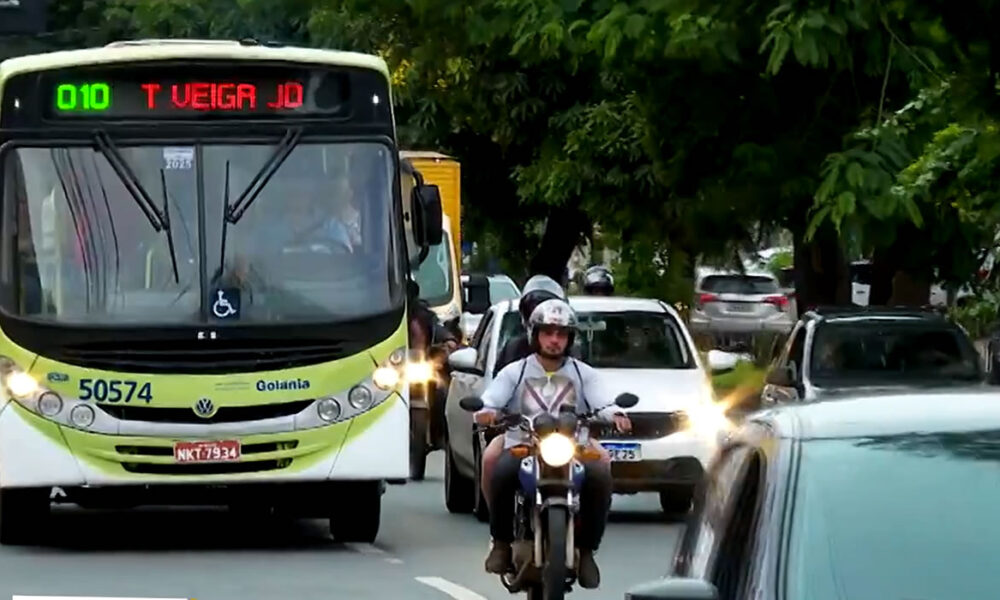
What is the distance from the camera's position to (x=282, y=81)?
16.2 meters

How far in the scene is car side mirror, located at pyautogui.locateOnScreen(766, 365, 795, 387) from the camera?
66.5ft

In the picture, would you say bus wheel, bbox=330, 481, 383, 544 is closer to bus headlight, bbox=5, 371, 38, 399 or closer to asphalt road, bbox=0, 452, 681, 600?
asphalt road, bbox=0, 452, 681, 600

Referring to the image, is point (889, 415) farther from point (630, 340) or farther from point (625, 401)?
point (630, 340)

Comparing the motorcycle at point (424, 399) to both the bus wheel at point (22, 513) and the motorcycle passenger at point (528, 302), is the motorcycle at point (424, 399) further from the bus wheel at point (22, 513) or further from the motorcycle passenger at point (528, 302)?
the motorcycle passenger at point (528, 302)

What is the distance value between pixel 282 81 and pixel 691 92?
32.0 feet

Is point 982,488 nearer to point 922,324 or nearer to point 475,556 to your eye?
point 475,556

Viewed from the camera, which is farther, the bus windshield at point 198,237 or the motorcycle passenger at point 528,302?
the bus windshield at point 198,237

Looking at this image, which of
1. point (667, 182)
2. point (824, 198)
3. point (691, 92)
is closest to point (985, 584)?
point (824, 198)

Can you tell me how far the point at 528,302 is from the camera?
1363cm

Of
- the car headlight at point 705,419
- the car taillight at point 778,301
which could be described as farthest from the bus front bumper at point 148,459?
the car taillight at point 778,301

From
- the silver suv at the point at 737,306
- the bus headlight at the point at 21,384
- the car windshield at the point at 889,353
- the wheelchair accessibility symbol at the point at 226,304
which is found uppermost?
the wheelchair accessibility symbol at the point at 226,304

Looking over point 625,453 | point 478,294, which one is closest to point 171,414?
point 625,453

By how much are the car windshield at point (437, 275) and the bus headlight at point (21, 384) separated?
15.3m

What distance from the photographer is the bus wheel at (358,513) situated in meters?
16.6
